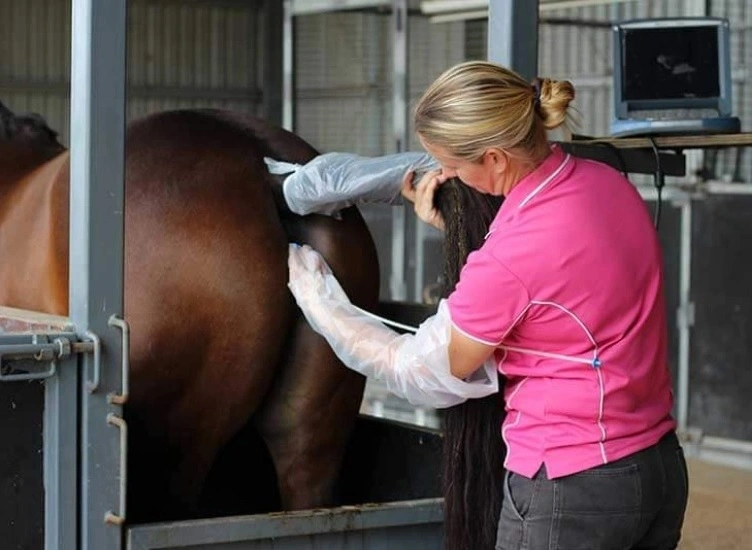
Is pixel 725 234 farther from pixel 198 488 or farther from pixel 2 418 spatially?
pixel 2 418

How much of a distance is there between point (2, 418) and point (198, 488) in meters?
0.62

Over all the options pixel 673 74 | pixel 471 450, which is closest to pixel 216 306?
pixel 471 450

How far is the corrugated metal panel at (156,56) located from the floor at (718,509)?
5071 millimetres

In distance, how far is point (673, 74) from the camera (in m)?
3.52

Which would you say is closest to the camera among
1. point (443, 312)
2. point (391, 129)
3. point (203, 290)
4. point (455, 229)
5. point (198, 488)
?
point (443, 312)

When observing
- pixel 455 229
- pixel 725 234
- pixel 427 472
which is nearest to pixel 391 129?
pixel 725 234

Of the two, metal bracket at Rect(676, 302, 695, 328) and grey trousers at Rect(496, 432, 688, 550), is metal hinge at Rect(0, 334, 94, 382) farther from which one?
metal bracket at Rect(676, 302, 695, 328)

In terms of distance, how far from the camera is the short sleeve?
1.80 metres

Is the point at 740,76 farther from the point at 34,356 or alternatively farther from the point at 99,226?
the point at 34,356

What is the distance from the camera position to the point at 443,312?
193 cm

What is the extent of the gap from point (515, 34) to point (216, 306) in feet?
2.49

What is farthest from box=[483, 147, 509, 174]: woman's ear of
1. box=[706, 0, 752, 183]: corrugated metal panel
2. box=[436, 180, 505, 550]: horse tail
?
box=[706, 0, 752, 183]: corrugated metal panel

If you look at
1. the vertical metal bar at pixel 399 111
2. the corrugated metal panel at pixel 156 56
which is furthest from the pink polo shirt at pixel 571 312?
the corrugated metal panel at pixel 156 56

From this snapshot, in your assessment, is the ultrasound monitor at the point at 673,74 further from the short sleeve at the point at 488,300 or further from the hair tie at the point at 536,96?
the short sleeve at the point at 488,300
